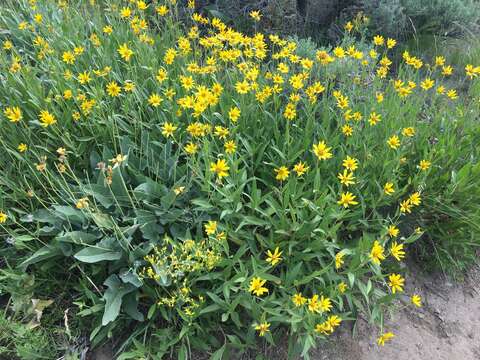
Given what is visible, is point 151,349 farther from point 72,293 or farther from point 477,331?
point 477,331

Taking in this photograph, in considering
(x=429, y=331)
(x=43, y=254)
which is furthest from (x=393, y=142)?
(x=43, y=254)

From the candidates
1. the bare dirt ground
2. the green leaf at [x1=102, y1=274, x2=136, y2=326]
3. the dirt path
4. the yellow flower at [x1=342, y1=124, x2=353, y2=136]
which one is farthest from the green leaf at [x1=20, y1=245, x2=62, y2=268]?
the yellow flower at [x1=342, y1=124, x2=353, y2=136]

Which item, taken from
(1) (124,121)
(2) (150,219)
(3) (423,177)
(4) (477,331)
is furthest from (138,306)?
(4) (477,331)

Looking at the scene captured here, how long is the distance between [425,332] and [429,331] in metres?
0.03

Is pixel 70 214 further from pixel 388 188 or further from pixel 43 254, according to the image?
pixel 388 188

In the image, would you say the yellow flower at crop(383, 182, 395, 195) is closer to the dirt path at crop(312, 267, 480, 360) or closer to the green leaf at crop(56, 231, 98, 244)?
the dirt path at crop(312, 267, 480, 360)

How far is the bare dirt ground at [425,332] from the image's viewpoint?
2334 mm

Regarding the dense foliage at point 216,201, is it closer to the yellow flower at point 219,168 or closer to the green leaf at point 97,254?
the green leaf at point 97,254

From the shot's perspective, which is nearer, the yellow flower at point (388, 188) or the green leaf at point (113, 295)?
the green leaf at point (113, 295)

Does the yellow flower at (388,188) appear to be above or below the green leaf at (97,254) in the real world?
above

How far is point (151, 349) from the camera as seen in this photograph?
7.20ft

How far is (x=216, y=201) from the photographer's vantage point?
226 cm

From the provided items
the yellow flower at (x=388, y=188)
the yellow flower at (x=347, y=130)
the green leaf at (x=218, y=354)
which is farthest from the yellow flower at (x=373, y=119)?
the green leaf at (x=218, y=354)

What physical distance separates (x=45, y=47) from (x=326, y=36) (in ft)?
9.23
